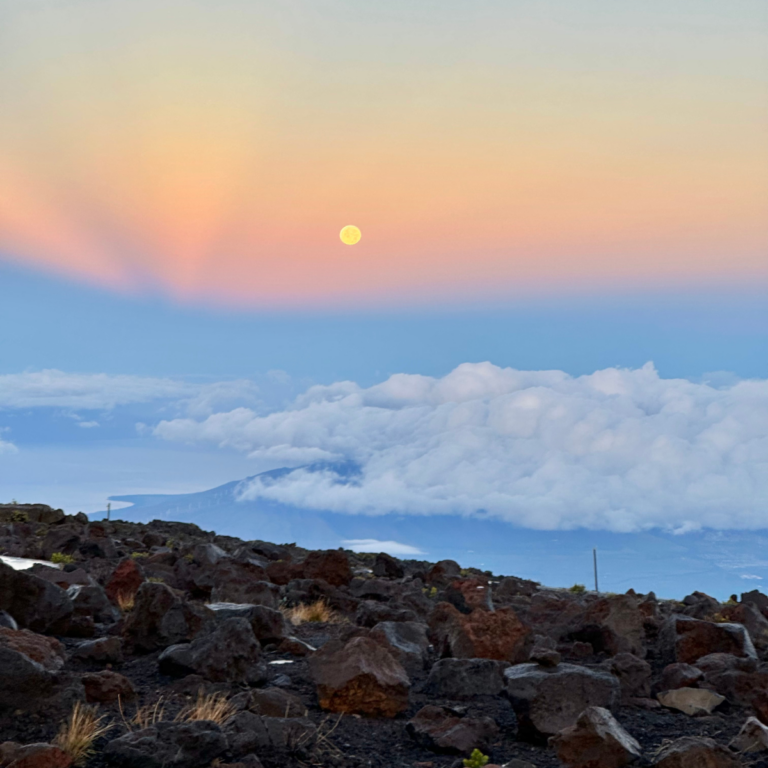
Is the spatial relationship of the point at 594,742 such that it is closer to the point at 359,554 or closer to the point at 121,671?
the point at 121,671

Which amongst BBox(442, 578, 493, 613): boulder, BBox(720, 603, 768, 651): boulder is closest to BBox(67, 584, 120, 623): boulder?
BBox(442, 578, 493, 613): boulder

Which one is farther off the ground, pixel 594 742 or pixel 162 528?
pixel 162 528

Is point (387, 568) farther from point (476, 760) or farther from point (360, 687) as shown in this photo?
point (476, 760)

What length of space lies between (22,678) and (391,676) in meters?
3.33

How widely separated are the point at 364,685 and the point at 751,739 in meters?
3.47

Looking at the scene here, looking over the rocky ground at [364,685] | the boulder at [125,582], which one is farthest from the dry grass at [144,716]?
the boulder at [125,582]

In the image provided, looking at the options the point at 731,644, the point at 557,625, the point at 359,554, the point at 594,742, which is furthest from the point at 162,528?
the point at 594,742

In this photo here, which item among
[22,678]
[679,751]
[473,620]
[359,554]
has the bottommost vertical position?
[679,751]

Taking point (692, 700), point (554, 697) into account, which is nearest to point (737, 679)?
point (692, 700)

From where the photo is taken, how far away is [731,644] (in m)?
10.2

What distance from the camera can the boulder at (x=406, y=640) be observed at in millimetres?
9633

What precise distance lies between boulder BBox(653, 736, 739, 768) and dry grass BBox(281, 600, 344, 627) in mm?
7603

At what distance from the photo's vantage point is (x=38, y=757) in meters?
5.64

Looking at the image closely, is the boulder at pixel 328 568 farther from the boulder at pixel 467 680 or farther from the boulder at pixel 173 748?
the boulder at pixel 173 748
